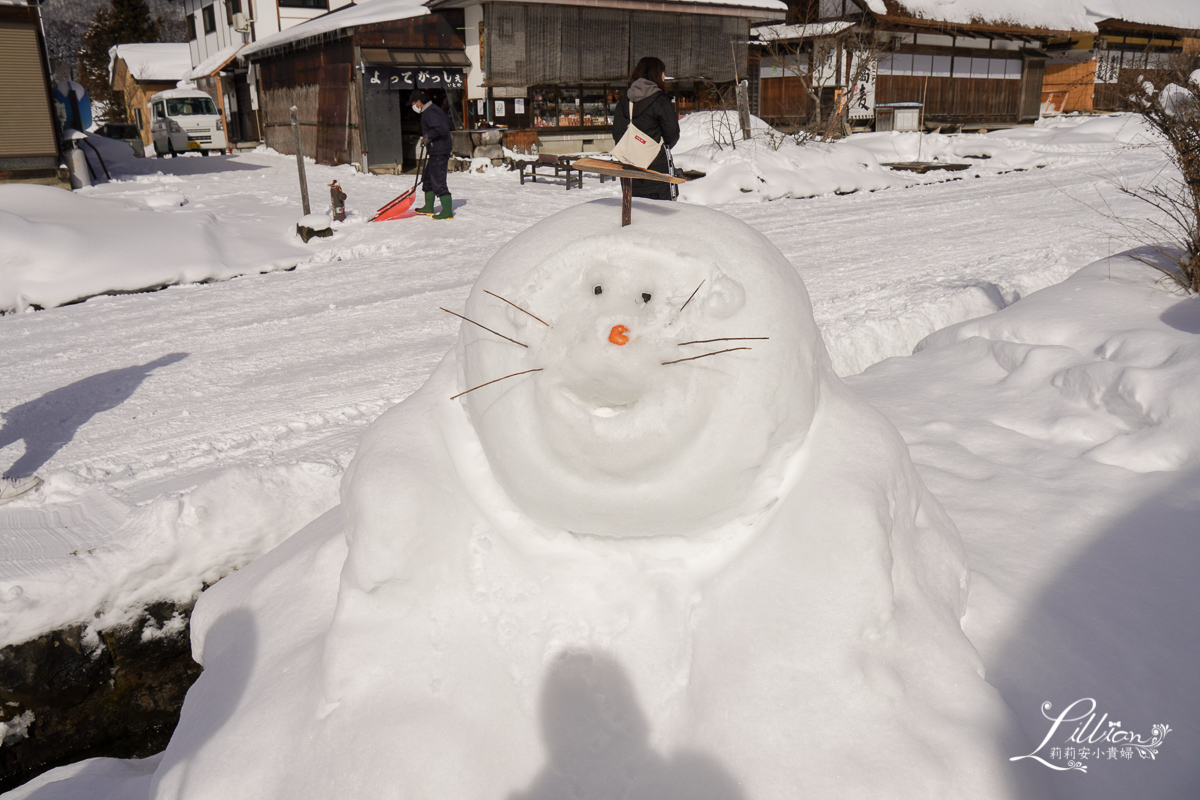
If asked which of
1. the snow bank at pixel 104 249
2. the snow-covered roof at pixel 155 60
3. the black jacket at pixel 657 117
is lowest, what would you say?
the snow bank at pixel 104 249

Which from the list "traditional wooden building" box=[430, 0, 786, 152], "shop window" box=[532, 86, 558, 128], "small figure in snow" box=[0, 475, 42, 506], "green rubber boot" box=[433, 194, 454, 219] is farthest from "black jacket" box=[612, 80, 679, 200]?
"shop window" box=[532, 86, 558, 128]

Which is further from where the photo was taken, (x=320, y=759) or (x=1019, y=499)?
(x=1019, y=499)

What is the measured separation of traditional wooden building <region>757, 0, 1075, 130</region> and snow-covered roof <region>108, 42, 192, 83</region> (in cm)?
2518

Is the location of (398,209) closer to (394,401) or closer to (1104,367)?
(394,401)

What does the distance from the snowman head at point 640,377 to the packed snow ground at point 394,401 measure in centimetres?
106

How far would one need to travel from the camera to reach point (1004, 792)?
5.52 ft

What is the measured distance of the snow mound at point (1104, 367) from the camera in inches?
128

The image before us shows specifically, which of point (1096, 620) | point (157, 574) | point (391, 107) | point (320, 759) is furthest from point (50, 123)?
point (1096, 620)

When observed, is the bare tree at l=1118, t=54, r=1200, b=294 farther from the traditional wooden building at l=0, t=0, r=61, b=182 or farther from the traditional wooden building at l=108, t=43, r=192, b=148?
the traditional wooden building at l=108, t=43, r=192, b=148

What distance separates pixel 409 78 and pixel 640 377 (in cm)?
1688

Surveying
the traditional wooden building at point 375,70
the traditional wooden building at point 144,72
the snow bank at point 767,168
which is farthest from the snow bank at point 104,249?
the traditional wooden building at point 144,72

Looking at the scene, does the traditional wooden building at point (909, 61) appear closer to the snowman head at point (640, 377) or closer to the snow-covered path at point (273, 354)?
the snow-covered path at point (273, 354)

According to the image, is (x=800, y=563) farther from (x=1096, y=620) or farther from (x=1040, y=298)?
(x=1040, y=298)

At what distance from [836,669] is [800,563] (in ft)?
0.81
